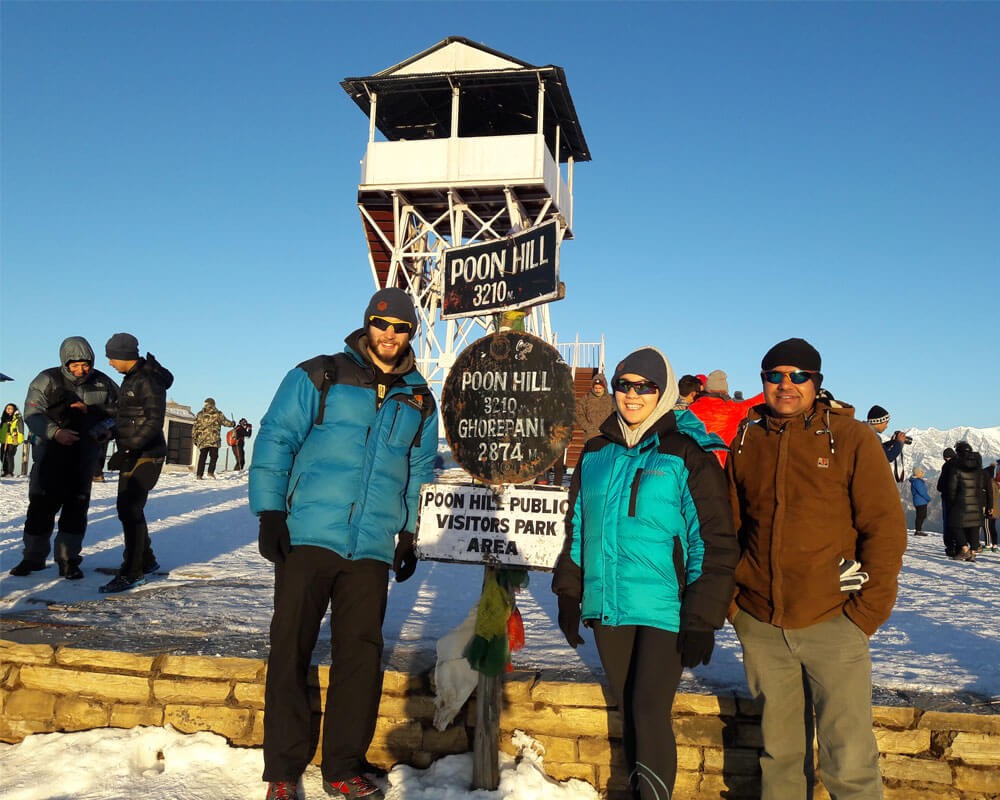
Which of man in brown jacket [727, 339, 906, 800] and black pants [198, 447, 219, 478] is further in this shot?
black pants [198, 447, 219, 478]

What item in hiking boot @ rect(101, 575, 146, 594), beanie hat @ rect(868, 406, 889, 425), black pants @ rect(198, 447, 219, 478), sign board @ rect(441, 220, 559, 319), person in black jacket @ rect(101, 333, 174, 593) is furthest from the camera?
black pants @ rect(198, 447, 219, 478)

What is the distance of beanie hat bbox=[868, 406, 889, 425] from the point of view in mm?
8134

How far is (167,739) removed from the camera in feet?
12.3

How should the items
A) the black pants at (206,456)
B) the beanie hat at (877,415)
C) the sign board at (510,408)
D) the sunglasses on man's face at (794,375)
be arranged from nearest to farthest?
1. the sunglasses on man's face at (794,375)
2. the sign board at (510,408)
3. the beanie hat at (877,415)
4. the black pants at (206,456)

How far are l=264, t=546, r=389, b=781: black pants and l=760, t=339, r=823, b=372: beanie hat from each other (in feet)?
6.28

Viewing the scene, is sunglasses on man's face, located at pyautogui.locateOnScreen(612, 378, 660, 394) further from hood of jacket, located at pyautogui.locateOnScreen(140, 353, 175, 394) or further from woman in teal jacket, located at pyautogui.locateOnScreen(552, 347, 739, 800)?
hood of jacket, located at pyautogui.locateOnScreen(140, 353, 175, 394)

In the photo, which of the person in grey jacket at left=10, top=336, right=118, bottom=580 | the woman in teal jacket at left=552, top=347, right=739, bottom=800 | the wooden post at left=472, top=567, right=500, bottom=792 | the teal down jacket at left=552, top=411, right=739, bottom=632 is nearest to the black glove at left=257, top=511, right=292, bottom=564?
the wooden post at left=472, top=567, right=500, bottom=792

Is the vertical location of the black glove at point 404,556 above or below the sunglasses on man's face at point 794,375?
below

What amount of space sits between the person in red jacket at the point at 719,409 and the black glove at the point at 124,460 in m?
4.63

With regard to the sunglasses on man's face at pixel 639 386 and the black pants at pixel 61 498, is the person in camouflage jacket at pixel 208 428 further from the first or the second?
the sunglasses on man's face at pixel 639 386

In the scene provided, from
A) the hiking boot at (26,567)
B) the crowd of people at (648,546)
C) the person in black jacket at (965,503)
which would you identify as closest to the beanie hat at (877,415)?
the person in black jacket at (965,503)

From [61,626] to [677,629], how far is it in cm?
378

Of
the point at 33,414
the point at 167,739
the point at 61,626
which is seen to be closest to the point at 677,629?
the point at 167,739

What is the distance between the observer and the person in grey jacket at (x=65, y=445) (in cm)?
575
